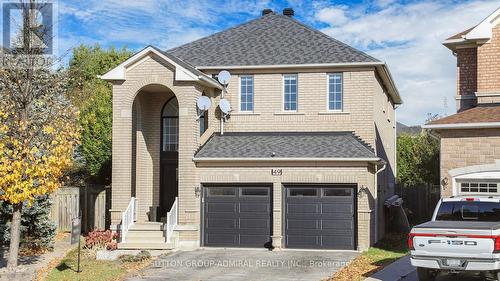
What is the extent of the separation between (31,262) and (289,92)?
11.2 meters

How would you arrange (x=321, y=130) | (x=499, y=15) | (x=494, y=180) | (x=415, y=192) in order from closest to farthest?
Answer: (x=494, y=180), (x=499, y=15), (x=321, y=130), (x=415, y=192)

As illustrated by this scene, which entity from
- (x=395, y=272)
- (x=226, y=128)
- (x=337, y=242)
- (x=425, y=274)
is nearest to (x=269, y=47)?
(x=226, y=128)

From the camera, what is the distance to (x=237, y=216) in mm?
22859

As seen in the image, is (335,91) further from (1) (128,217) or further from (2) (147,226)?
(1) (128,217)

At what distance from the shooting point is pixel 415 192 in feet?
102

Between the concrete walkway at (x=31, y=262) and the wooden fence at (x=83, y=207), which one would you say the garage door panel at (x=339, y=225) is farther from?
the wooden fence at (x=83, y=207)

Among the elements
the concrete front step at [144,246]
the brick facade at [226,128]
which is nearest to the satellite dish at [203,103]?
the brick facade at [226,128]

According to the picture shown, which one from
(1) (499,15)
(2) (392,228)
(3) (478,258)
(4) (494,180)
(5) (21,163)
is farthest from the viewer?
(2) (392,228)

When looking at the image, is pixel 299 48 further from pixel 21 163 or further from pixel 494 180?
pixel 21 163

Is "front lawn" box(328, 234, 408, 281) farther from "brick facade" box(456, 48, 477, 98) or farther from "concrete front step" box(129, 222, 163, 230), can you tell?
"concrete front step" box(129, 222, 163, 230)

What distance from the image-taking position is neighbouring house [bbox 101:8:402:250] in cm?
2208

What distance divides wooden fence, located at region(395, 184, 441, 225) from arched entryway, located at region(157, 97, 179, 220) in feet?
39.4

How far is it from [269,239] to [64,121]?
8501 mm

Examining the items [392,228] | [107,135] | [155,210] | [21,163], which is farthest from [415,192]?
[21,163]
